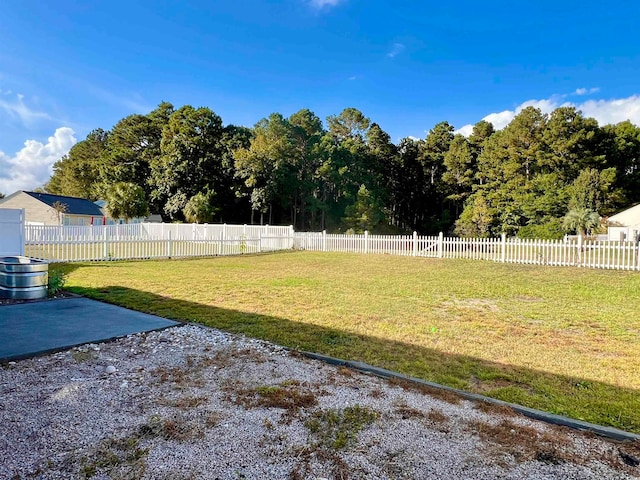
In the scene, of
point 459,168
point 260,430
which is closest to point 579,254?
point 260,430

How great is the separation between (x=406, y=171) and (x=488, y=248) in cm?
2840

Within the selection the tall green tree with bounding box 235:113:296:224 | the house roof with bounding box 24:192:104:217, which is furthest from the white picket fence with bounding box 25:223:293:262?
the house roof with bounding box 24:192:104:217

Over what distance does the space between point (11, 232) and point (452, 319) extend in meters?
9.23

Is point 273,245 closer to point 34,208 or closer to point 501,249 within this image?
point 501,249

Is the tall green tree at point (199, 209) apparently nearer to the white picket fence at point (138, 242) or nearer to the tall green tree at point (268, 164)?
the tall green tree at point (268, 164)

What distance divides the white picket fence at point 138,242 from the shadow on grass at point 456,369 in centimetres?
857

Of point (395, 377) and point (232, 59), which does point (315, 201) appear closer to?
point (232, 59)

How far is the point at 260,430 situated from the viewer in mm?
2312

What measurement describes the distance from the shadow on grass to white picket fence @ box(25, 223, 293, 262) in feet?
28.1

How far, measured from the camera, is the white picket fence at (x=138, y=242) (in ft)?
38.6

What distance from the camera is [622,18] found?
49.0 feet

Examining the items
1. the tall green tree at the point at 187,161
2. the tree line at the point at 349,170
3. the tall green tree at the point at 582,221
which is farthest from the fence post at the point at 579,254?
the tall green tree at the point at 187,161

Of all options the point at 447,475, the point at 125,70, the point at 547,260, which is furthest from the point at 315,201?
the point at 447,475

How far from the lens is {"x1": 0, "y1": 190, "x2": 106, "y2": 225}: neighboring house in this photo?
101ft
